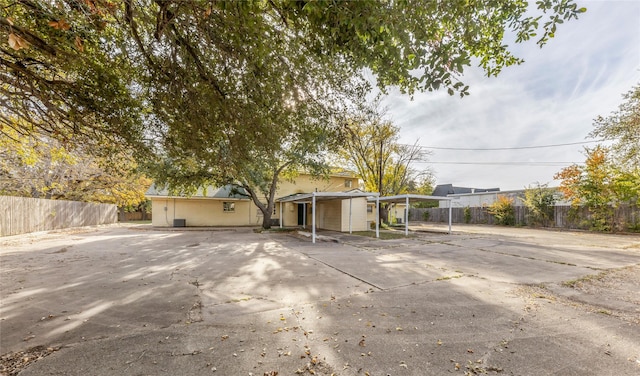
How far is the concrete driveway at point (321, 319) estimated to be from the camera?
2525 mm

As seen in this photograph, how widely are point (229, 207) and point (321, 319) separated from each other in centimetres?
2050

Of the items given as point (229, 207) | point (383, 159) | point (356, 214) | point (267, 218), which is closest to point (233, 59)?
point (267, 218)

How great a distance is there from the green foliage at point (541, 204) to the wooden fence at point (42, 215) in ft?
101

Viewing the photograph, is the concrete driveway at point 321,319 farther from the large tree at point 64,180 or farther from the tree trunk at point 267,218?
the tree trunk at point 267,218

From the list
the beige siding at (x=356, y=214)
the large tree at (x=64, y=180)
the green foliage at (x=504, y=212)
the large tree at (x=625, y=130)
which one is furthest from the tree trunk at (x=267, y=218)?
the large tree at (x=625, y=130)

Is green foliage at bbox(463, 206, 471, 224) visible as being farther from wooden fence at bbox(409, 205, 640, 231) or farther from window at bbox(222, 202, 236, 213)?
window at bbox(222, 202, 236, 213)

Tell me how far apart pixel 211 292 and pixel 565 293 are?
20.3ft

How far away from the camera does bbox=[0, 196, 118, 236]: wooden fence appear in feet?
40.3

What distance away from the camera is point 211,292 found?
475 centimetres

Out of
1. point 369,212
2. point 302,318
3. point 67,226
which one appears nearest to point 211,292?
point 302,318

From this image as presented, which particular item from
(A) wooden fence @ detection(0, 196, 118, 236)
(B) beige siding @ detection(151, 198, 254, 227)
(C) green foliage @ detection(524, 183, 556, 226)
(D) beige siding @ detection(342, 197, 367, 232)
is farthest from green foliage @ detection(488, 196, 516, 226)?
(A) wooden fence @ detection(0, 196, 118, 236)

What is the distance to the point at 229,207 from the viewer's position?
73.9 ft

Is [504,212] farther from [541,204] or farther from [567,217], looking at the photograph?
[567,217]

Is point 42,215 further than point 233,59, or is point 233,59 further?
point 42,215
